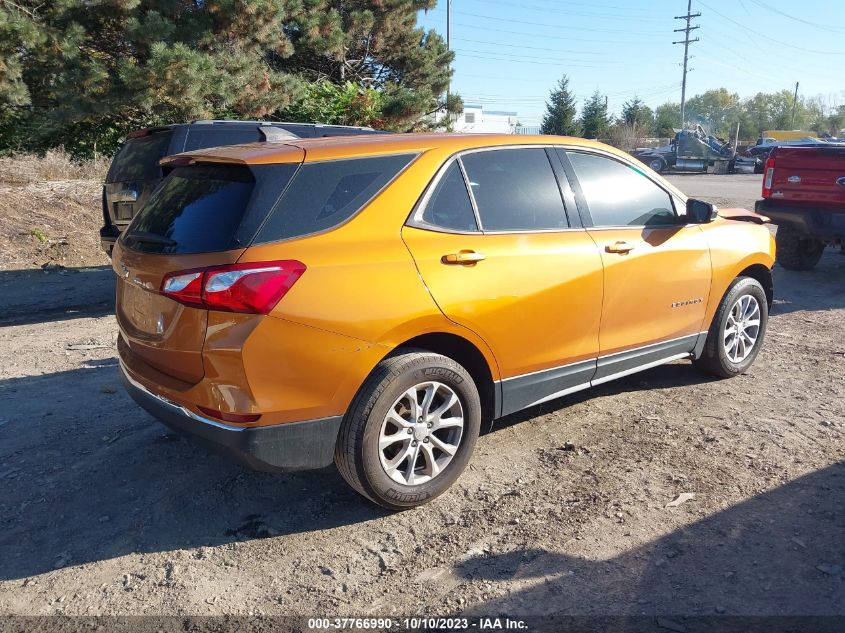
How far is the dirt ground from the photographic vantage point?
3.00m

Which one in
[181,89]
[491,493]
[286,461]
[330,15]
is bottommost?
[491,493]

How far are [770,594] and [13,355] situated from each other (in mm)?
6122

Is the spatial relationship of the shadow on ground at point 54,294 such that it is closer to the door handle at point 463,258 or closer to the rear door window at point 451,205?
the rear door window at point 451,205

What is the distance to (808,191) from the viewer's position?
28.8ft

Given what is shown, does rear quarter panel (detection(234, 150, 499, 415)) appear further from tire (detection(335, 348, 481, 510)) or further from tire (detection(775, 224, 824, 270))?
tire (detection(775, 224, 824, 270))

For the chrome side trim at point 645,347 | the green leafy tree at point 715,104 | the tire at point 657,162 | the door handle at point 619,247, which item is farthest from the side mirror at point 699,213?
the green leafy tree at point 715,104

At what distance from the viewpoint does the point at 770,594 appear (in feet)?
9.68

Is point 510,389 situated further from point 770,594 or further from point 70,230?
point 70,230

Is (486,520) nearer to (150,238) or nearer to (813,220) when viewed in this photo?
(150,238)

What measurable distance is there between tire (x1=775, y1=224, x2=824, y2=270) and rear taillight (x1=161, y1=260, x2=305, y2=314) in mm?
8531

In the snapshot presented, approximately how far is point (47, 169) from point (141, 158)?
6892 millimetres

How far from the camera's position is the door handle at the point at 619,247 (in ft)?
14.4

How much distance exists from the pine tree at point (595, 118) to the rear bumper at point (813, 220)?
134 feet

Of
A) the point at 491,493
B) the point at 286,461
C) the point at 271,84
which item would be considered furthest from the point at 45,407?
the point at 271,84
